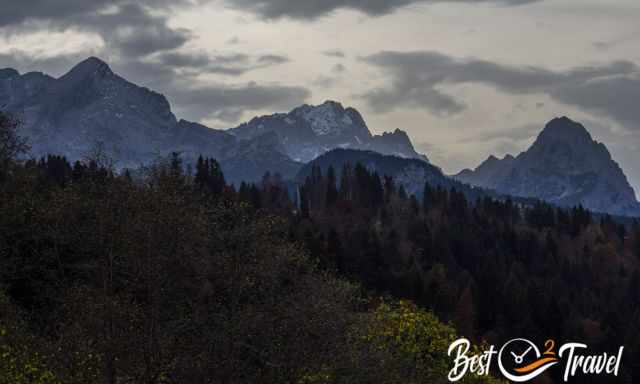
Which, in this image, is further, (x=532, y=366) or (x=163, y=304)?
(x=532, y=366)

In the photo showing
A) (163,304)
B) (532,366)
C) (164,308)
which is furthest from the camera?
(532,366)

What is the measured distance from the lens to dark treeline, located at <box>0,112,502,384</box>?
4084 cm

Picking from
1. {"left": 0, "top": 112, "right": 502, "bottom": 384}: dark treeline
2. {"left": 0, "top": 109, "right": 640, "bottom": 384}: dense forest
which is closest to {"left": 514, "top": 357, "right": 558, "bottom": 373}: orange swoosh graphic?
{"left": 0, "top": 109, "right": 640, "bottom": 384}: dense forest

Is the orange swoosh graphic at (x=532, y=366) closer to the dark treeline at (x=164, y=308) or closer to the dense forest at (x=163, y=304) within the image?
the dense forest at (x=163, y=304)

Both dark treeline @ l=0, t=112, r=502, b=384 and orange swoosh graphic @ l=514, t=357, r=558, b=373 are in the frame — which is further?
orange swoosh graphic @ l=514, t=357, r=558, b=373

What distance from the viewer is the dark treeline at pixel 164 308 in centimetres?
4084

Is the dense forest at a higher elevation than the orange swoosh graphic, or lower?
higher

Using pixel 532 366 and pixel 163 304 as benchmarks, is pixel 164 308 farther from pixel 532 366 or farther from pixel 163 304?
pixel 532 366

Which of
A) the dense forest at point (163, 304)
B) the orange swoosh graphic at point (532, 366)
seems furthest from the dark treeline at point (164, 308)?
the orange swoosh graphic at point (532, 366)

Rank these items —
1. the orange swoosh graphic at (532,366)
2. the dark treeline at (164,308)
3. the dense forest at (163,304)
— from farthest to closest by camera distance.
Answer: the orange swoosh graphic at (532,366) → the dense forest at (163,304) → the dark treeline at (164,308)

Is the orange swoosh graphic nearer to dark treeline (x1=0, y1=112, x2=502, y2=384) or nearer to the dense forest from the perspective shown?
the dense forest

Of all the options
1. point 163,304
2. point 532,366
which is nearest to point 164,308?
point 163,304

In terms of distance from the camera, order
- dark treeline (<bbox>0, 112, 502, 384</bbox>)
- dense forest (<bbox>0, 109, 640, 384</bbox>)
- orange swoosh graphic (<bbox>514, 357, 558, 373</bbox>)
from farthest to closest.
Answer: orange swoosh graphic (<bbox>514, 357, 558, 373</bbox>), dense forest (<bbox>0, 109, 640, 384</bbox>), dark treeline (<bbox>0, 112, 502, 384</bbox>)

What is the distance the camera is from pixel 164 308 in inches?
2030
